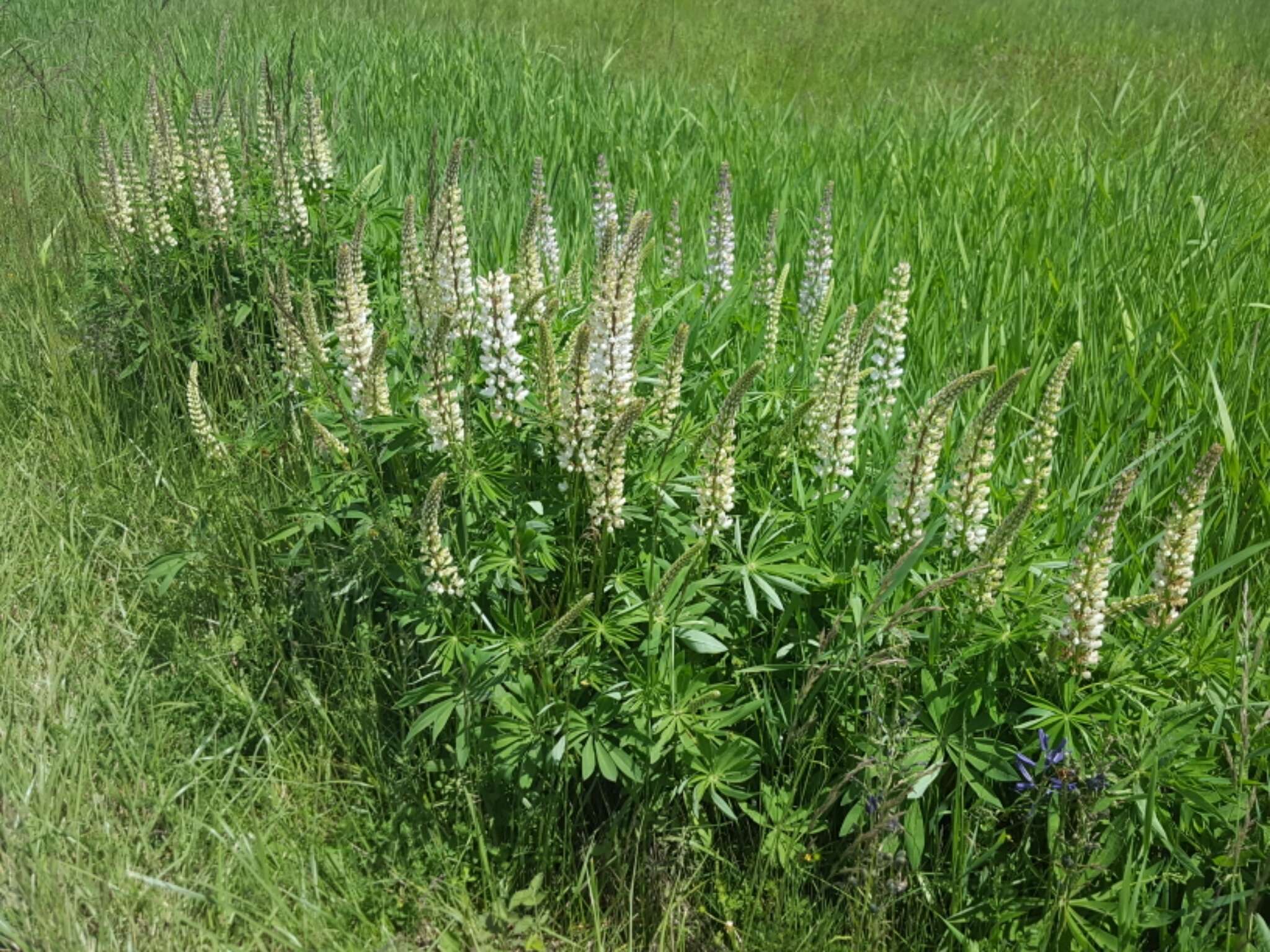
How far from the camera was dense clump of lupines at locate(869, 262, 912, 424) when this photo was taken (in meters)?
2.41

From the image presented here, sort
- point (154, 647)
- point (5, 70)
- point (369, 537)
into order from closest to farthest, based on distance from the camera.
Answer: point (369, 537), point (154, 647), point (5, 70)

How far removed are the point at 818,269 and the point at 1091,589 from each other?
143 cm

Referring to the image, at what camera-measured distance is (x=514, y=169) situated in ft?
14.5

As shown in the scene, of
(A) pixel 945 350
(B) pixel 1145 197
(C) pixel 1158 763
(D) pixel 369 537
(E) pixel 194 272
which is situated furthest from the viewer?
(B) pixel 1145 197

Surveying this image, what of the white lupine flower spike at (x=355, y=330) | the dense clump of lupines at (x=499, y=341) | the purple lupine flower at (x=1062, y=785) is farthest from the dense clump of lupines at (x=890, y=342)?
the white lupine flower spike at (x=355, y=330)

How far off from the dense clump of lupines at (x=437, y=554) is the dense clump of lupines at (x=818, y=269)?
55.0 inches

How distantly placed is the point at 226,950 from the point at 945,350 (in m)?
2.35

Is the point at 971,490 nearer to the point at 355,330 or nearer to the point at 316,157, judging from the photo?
the point at 355,330

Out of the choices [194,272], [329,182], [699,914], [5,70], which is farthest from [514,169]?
[5,70]

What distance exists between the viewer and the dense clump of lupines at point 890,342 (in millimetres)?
2406

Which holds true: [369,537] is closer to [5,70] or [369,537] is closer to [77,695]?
[77,695]

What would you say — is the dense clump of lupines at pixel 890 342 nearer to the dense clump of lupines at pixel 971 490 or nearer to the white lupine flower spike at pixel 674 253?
the dense clump of lupines at pixel 971 490

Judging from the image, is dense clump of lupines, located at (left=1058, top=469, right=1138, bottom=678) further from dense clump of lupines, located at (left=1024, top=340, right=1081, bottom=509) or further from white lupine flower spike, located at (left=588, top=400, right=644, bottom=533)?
white lupine flower spike, located at (left=588, top=400, right=644, bottom=533)

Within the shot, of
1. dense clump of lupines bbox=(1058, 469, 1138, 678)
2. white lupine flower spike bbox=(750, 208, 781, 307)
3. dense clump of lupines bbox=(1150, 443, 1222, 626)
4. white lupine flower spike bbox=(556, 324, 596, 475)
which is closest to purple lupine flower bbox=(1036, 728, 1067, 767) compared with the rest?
dense clump of lupines bbox=(1058, 469, 1138, 678)
